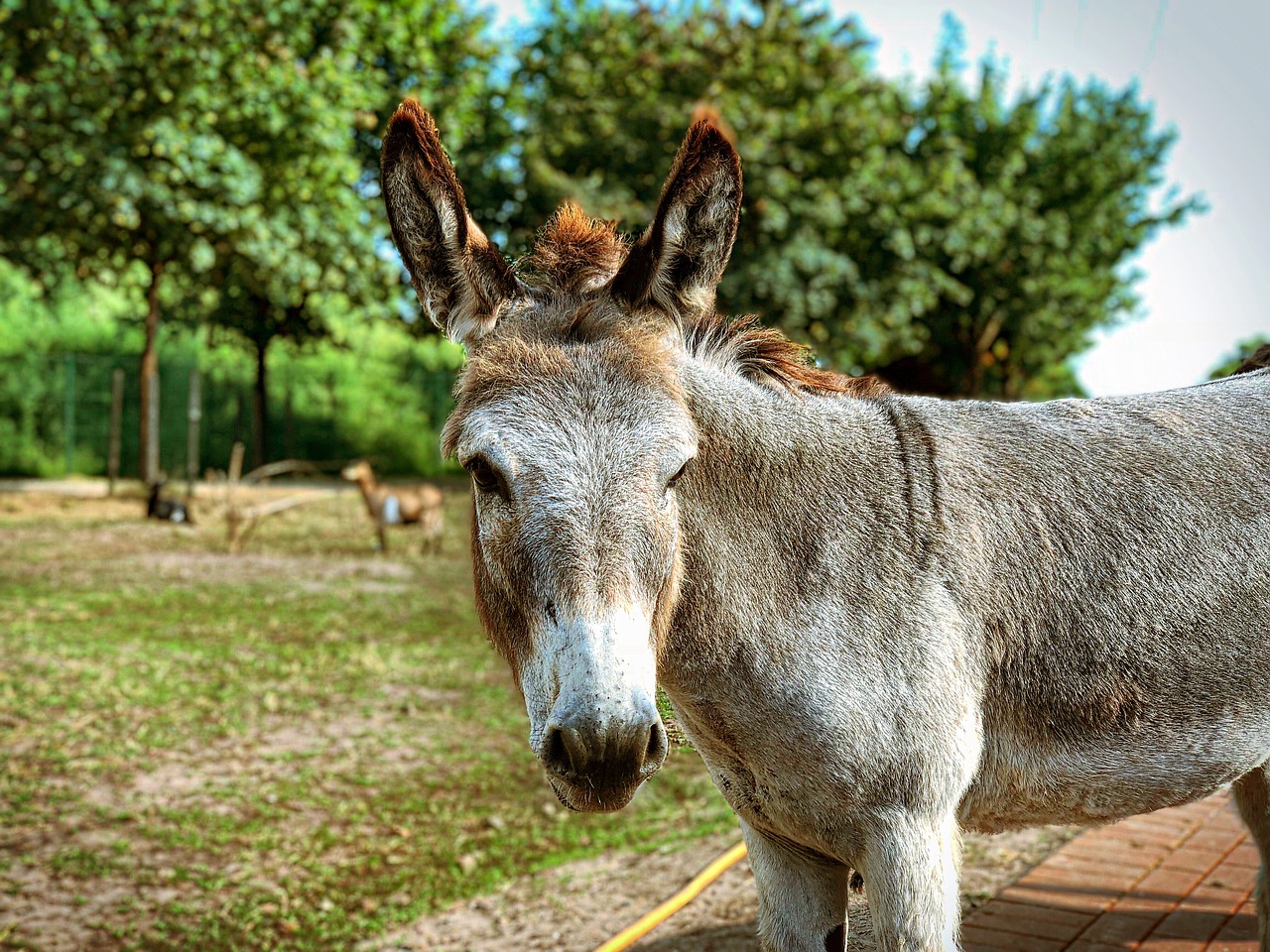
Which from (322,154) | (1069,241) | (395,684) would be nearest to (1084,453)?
(395,684)

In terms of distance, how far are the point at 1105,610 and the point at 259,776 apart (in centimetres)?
534

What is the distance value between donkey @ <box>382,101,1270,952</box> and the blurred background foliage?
9095 millimetres

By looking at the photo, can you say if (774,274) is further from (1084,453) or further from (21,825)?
(1084,453)

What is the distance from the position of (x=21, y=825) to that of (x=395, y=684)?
10.5 feet

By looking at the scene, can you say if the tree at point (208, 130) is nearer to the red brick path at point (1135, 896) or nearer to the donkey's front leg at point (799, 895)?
the red brick path at point (1135, 896)

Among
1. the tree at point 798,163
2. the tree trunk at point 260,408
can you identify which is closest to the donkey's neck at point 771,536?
the tree at point 798,163

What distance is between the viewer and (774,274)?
1728 cm

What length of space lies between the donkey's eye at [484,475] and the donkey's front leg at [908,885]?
1.07 m

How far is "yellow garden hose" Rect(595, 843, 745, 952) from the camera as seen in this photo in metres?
4.04

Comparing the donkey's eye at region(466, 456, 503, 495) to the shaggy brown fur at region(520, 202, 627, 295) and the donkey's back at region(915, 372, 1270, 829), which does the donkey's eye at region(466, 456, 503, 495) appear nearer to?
the shaggy brown fur at region(520, 202, 627, 295)

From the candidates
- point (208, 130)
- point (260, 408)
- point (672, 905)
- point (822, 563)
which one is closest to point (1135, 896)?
point (672, 905)

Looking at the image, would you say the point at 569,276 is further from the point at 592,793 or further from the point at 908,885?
the point at 908,885

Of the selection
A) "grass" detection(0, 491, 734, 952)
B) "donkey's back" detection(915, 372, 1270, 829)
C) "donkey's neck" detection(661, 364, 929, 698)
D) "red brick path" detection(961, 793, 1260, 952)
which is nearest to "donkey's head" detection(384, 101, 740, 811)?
"donkey's neck" detection(661, 364, 929, 698)

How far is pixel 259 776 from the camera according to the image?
20.8 ft
